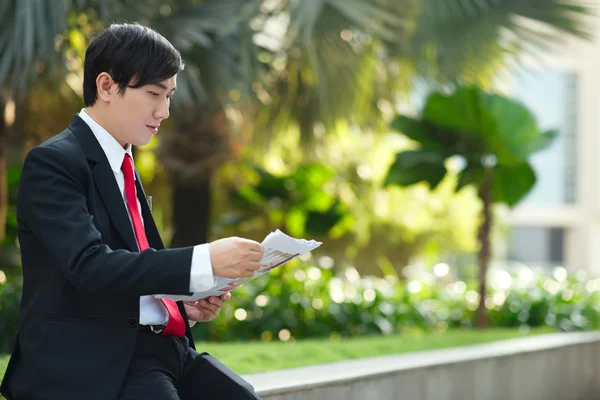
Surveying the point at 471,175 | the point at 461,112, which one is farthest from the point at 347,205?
the point at 461,112

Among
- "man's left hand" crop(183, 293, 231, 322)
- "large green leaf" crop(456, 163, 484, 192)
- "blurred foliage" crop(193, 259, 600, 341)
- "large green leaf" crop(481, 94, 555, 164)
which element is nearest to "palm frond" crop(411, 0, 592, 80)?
"large green leaf" crop(481, 94, 555, 164)

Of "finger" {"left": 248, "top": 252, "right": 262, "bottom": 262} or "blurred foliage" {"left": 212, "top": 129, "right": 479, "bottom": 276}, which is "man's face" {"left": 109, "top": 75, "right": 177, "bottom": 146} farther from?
"blurred foliage" {"left": 212, "top": 129, "right": 479, "bottom": 276}

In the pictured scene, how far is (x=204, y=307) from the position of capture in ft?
6.69

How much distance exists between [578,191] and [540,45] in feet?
83.7

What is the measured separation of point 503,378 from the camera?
4.70 metres

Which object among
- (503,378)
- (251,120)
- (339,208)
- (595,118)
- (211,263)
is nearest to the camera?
(211,263)

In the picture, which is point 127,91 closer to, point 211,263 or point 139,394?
point 211,263

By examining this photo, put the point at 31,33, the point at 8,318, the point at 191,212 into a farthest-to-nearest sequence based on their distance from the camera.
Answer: the point at 191,212 < the point at 8,318 < the point at 31,33

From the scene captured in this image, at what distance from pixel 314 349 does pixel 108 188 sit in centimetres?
284

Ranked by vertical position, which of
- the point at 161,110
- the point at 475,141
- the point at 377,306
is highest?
the point at 161,110

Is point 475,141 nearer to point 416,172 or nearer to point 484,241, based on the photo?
point 416,172

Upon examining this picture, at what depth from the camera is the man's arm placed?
158 cm

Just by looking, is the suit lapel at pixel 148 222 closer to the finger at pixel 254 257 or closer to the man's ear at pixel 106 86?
the man's ear at pixel 106 86

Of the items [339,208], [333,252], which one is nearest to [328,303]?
[339,208]
